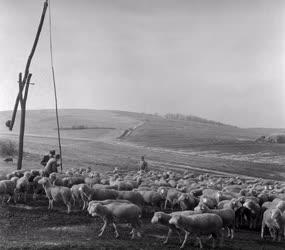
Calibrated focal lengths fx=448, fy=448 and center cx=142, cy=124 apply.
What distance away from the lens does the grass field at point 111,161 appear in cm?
1326

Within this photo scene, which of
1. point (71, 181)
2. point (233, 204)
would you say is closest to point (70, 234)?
point (233, 204)

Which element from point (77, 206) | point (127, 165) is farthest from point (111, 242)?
point (127, 165)

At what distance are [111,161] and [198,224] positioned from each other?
28.9 metres

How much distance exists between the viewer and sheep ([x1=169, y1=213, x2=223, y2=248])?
524 inches

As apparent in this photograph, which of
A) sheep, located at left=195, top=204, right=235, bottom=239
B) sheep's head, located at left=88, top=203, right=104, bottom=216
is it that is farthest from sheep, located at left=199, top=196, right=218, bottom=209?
sheep's head, located at left=88, top=203, right=104, bottom=216

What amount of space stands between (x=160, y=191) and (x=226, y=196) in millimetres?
2782

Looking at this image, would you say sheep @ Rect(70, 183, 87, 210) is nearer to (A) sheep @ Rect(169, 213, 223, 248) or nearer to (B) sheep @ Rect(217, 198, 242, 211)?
(A) sheep @ Rect(169, 213, 223, 248)

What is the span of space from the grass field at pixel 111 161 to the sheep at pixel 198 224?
58 cm

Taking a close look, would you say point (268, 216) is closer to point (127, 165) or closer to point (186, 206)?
point (186, 206)

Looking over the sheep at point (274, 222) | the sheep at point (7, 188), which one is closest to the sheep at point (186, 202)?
the sheep at point (274, 222)

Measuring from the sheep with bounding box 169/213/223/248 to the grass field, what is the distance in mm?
578

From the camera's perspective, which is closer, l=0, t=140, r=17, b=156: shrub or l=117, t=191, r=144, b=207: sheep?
l=117, t=191, r=144, b=207: sheep

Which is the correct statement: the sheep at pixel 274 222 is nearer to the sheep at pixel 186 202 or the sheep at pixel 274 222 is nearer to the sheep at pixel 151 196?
the sheep at pixel 186 202

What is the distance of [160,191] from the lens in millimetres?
19109
